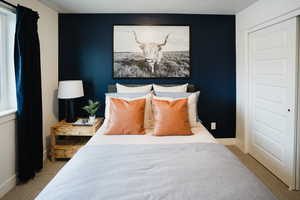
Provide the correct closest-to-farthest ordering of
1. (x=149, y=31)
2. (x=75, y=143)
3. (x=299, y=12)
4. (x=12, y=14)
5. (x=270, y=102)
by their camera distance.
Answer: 1. (x=299, y=12)
2. (x=12, y=14)
3. (x=270, y=102)
4. (x=75, y=143)
5. (x=149, y=31)

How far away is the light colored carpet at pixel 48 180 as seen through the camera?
2.46 m

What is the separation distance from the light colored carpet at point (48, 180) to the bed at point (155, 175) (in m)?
0.96

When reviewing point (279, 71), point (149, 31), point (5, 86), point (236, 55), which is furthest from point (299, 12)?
point (5, 86)

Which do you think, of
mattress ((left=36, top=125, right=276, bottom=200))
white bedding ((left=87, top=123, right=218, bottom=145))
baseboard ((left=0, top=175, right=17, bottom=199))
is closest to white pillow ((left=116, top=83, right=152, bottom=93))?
white bedding ((left=87, top=123, right=218, bottom=145))

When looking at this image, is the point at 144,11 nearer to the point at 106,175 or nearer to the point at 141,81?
the point at 141,81

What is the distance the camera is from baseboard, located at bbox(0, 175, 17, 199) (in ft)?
8.07

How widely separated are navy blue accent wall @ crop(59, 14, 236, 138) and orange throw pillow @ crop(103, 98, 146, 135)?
1153mm

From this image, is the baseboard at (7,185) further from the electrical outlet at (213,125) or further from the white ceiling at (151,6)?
the electrical outlet at (213,125)

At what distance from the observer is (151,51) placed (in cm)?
388

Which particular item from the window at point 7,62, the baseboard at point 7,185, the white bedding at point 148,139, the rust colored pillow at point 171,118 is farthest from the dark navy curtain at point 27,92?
the rust colored pillow at point 171,118

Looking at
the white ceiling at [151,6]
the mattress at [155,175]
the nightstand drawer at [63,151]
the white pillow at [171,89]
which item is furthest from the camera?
the white pillow at [171,89]

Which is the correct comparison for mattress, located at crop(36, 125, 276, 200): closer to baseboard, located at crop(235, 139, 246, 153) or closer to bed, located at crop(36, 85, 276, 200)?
bed, located at crop(36, 85, 276, 200)

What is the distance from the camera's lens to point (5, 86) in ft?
9.02

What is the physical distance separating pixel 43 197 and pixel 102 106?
264 cm
